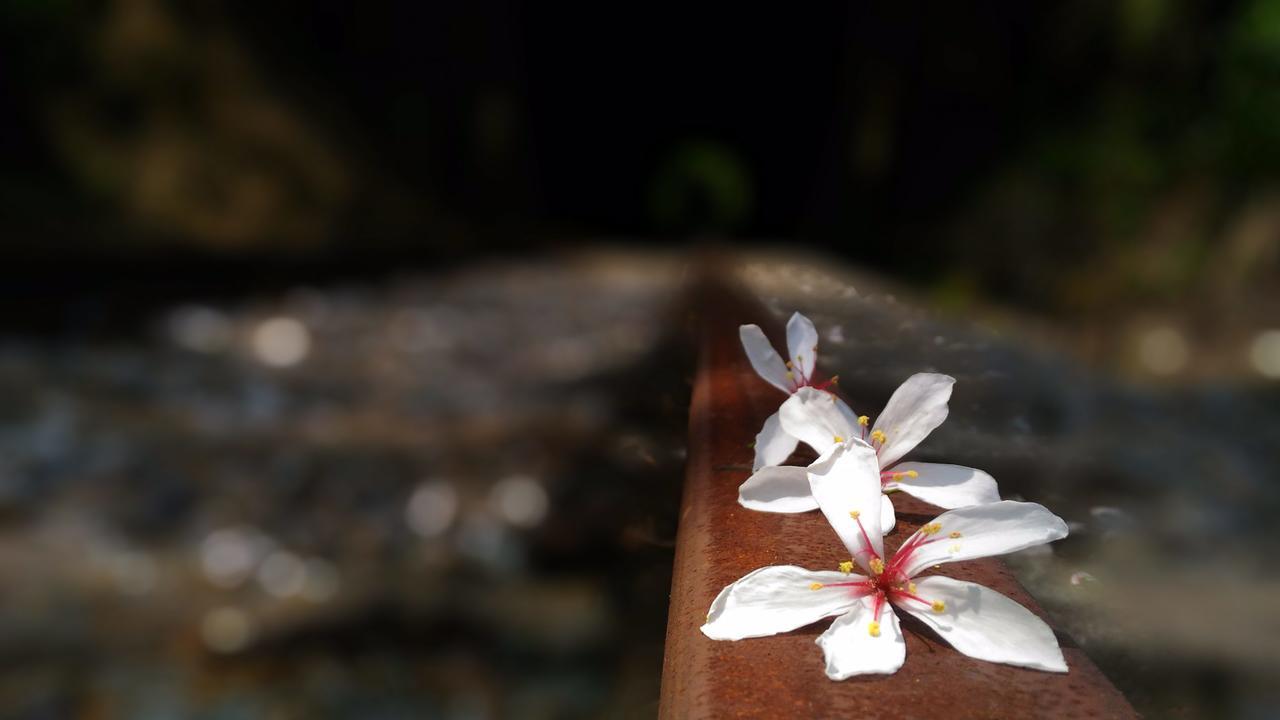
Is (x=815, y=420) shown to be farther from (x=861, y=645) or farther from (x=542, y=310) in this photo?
(x=542, y=310)

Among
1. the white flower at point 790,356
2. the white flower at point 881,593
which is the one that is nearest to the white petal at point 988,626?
the white flower at point 881,593

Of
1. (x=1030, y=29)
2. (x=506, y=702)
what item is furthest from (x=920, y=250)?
(x=506, y=702)

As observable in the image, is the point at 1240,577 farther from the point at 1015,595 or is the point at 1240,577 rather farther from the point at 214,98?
the point at 214,98

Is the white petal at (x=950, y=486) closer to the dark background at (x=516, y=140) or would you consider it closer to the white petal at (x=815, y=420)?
the white petal at (x=815, y=420)

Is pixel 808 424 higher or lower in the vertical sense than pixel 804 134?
lower

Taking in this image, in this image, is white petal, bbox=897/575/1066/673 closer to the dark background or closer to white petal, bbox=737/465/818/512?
white petal, bbox=737/465/818/512

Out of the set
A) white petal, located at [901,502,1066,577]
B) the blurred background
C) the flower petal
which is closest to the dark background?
the blurred background

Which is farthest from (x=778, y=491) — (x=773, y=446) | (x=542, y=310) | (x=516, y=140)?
(x=516, y=140)
